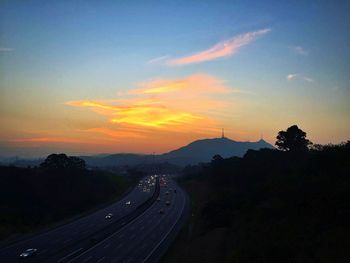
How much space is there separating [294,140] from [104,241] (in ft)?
151

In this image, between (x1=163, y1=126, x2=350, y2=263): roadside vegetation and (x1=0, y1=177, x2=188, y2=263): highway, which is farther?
(x1=0, y1=177, x2=188, y2=263): highway

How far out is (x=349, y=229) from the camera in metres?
24.9

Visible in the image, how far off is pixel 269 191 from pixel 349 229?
83.2 ft

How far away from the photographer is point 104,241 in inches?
1925

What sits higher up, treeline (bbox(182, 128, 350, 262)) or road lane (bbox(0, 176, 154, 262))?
treeline (bbox(182, 128, 350, 262))

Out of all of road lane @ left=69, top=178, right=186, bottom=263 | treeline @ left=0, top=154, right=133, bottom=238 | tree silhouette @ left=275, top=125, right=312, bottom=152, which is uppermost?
tree silhouette @ left=275, top=125, right=312, bottom=152

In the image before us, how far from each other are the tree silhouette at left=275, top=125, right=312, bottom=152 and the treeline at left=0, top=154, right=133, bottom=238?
138 ft

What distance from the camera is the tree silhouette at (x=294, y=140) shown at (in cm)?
8150

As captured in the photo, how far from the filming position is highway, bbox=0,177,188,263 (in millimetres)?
39688

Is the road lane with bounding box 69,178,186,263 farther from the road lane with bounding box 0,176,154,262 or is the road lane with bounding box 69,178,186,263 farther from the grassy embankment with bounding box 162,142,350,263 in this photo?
the road lane with bounding box 0,176,154,262

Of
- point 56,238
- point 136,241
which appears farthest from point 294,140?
point 56,238

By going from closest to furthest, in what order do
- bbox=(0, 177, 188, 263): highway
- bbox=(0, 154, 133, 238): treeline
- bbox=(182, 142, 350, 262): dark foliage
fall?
bbox=(182, 142, 350, 262): dark foliage
bbox=(0, 177, 188, 263): highway
bbox=(0, 154, 133, 238): treeline

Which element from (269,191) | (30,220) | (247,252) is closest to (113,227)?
(30,220)

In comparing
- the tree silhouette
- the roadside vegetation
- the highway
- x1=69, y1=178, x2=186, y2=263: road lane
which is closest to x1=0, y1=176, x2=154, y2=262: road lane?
the highway
